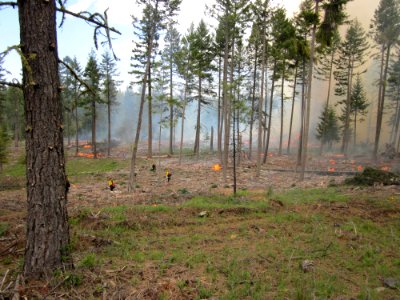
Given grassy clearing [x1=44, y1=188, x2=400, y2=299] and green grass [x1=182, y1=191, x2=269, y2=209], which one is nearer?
grassy clearing [x1=44, y1=188, x2=400, y2=299]

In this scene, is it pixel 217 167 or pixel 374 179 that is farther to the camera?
pixel 217 167

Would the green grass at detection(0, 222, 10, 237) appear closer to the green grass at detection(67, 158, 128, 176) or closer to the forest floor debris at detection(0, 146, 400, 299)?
the forest floor debris at detection(0, 146, 400, 299)

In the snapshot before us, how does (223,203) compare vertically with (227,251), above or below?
below

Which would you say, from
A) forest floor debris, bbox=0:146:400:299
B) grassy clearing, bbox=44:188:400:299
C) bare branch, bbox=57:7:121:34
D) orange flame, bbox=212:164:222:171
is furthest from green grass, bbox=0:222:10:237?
orange flame, bbox=212:164:222:171

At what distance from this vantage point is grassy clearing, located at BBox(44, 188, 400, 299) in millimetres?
5035

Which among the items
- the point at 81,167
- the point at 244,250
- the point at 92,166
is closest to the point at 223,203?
the point at 244,250

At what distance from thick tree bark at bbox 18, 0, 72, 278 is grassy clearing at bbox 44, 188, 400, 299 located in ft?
2.33

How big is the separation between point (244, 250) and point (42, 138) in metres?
5.01

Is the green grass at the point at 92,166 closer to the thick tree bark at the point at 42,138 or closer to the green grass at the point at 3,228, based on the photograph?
the green grass at the point at 3,228

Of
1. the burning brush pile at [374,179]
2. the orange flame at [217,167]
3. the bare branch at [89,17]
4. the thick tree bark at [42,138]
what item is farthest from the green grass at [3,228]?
the orange flame at [217,167]

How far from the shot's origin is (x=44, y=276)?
4281 millimetres

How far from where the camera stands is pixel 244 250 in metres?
A: 6.79

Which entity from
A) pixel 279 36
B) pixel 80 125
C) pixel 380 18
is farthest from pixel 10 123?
pixel 380 18

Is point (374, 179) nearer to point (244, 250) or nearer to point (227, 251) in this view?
point (244, 250)
